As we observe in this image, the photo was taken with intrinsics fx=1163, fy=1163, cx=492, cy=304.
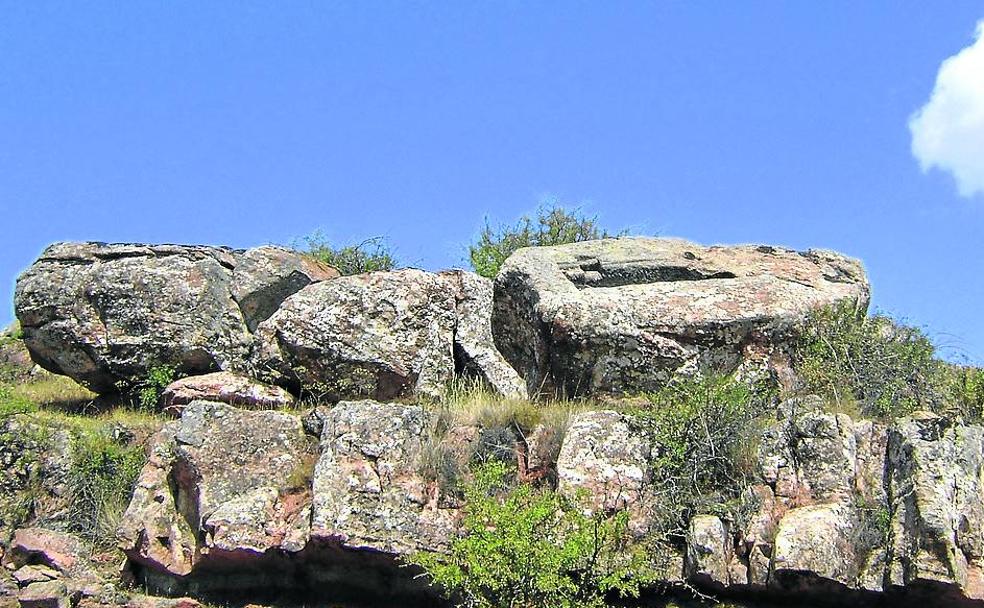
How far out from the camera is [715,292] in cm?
1425

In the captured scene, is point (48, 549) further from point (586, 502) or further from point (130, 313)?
point (586, 502)

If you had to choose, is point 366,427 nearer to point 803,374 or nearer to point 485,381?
point 485,381

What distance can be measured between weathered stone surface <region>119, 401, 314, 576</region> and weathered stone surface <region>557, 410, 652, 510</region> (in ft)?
9.07

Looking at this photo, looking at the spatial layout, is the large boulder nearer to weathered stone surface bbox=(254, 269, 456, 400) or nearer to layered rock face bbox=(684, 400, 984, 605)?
weathered stone surface bbox=(254, 269, 456, 400)

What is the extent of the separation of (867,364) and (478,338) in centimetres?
496

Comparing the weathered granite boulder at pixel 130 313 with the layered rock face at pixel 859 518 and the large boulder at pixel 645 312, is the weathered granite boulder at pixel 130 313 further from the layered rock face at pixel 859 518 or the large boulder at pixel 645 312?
the layered rock face at pixel 859 518

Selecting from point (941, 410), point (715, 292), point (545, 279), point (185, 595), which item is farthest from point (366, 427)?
point (941, 410)

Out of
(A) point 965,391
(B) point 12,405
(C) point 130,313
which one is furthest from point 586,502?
(C) point 130,313

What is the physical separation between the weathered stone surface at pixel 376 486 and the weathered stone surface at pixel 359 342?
6.45 feet

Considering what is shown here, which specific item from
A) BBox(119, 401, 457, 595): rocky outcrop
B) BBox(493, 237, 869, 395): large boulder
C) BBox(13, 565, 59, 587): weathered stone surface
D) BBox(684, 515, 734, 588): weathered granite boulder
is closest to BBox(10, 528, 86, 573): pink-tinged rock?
BBox(13, 565, 59, 587): weathered stone surface

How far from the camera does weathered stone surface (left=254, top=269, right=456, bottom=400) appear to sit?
14.9 meters

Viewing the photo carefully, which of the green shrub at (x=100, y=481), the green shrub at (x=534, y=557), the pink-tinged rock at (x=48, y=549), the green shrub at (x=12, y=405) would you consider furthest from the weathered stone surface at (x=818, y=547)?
the green shrub at (x=12, y=405)

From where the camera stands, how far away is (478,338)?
15461mm

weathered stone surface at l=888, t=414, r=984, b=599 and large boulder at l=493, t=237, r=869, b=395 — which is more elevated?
large boulder at l=493, t=237, r=869, b=395
